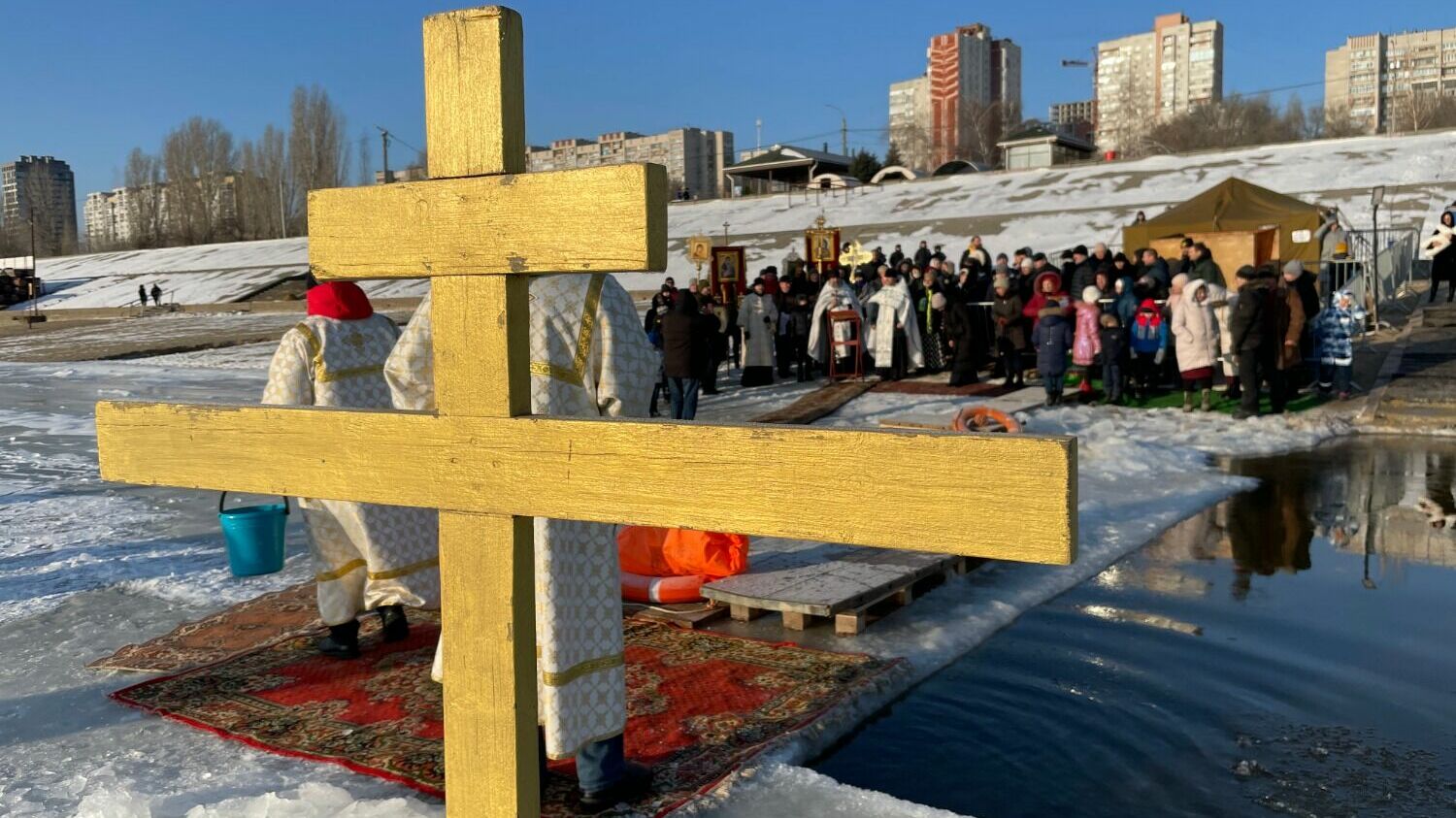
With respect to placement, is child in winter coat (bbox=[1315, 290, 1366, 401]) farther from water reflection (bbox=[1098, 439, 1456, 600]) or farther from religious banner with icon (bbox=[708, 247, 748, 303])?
religious banner with icon (bbox=[708, 247, 748, 303])

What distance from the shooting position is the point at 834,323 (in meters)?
14.9

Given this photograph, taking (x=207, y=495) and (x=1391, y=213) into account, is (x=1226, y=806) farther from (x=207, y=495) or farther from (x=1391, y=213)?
(x=1391, y=213)

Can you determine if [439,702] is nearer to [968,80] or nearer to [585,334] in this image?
[585,334]

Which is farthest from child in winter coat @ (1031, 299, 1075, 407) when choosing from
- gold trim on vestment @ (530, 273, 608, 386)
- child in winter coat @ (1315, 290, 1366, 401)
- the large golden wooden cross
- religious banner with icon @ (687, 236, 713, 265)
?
the large golden wooden cross

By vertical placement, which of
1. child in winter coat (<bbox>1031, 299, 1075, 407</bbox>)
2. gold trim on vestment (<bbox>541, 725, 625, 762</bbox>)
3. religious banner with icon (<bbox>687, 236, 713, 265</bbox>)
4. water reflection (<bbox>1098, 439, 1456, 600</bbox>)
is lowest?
water reflection (<bbox>1098, 439, 1456, 600</bbox>)

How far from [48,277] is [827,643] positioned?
64795mm

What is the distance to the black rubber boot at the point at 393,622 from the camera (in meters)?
5.10

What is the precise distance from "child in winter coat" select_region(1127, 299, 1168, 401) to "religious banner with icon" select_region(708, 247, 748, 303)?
20.1ft

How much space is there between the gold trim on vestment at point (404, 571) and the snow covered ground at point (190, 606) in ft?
3.11

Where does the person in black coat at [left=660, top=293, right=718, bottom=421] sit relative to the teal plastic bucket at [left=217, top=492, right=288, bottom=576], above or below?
above

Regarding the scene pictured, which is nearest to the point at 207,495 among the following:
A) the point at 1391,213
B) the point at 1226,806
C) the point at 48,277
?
the point at 1226,806

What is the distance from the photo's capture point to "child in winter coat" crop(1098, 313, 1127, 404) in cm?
1241

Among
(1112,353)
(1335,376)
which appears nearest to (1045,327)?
(1112,353)

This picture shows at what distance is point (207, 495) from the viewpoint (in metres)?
8.71
